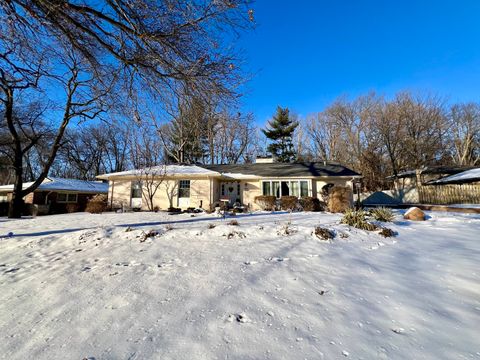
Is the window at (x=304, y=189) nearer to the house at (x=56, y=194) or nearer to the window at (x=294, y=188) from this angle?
the window at (x=294, y=188)

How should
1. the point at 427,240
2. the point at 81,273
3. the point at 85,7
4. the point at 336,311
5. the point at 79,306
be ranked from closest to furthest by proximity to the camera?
the point at 336,311 → the point at 79,306 → the point at 85,7 → the point at 81,273 → the point at 427,240

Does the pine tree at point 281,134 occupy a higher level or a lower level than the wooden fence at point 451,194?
higher

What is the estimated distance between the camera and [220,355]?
188cm

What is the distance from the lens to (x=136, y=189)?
15.7 m

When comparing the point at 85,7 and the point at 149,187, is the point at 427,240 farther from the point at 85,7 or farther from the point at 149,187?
the point at 149,187

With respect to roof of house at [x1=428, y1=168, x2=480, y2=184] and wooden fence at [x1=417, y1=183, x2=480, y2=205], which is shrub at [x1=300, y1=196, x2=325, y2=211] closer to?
wooden fence at [x1=417, y1=183, x2=480, y2=205]

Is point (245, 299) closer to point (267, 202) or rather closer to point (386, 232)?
point (386, 232)

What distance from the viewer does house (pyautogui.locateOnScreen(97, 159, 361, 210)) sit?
49.6ft

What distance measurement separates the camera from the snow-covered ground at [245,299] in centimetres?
200

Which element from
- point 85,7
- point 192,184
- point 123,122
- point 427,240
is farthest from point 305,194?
point 85,7

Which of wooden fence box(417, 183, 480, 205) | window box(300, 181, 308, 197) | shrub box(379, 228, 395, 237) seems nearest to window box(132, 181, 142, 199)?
window box(300, 181, 308, 197)

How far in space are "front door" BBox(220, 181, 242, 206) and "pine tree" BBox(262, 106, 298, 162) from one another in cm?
1455

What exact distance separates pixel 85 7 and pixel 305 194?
47.0ft

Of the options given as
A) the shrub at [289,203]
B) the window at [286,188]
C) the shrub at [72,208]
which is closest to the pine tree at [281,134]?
the window at [286,188]
